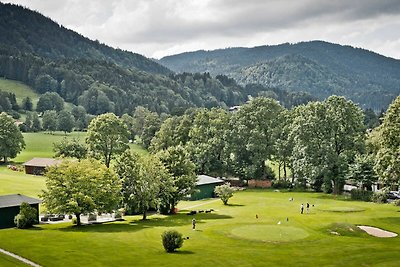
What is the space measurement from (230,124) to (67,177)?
2287 inches

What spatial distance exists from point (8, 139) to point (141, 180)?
65.2m

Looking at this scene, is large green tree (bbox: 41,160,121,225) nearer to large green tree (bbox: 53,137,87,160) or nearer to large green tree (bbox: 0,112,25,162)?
large green tree (bbox: 53,137,87,160)

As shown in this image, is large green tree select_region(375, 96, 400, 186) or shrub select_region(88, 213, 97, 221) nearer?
large green tree select_region(375, 96, 400, 186)

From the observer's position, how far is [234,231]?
5412 cm

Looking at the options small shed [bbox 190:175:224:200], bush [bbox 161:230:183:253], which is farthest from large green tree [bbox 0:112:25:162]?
bush [bbox 161:230:183:253]

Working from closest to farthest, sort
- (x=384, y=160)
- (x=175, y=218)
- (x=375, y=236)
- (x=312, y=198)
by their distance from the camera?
(x=375, y=236), (x=384, y=160), (x=175, y=218), (x=312, y=198)

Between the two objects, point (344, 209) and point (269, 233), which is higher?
point (344, 209)

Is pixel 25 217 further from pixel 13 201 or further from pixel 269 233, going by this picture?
pixel 269 233

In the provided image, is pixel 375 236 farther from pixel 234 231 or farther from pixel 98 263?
pixel 98 263

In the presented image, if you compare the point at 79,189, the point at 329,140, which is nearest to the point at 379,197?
the point at 329,140

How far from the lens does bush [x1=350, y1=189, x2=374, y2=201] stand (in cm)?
8338

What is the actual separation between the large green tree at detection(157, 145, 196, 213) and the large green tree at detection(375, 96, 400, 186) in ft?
87.1

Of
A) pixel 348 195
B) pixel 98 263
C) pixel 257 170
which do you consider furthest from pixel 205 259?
pixel 257 170

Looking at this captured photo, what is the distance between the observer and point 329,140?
8919 cm
